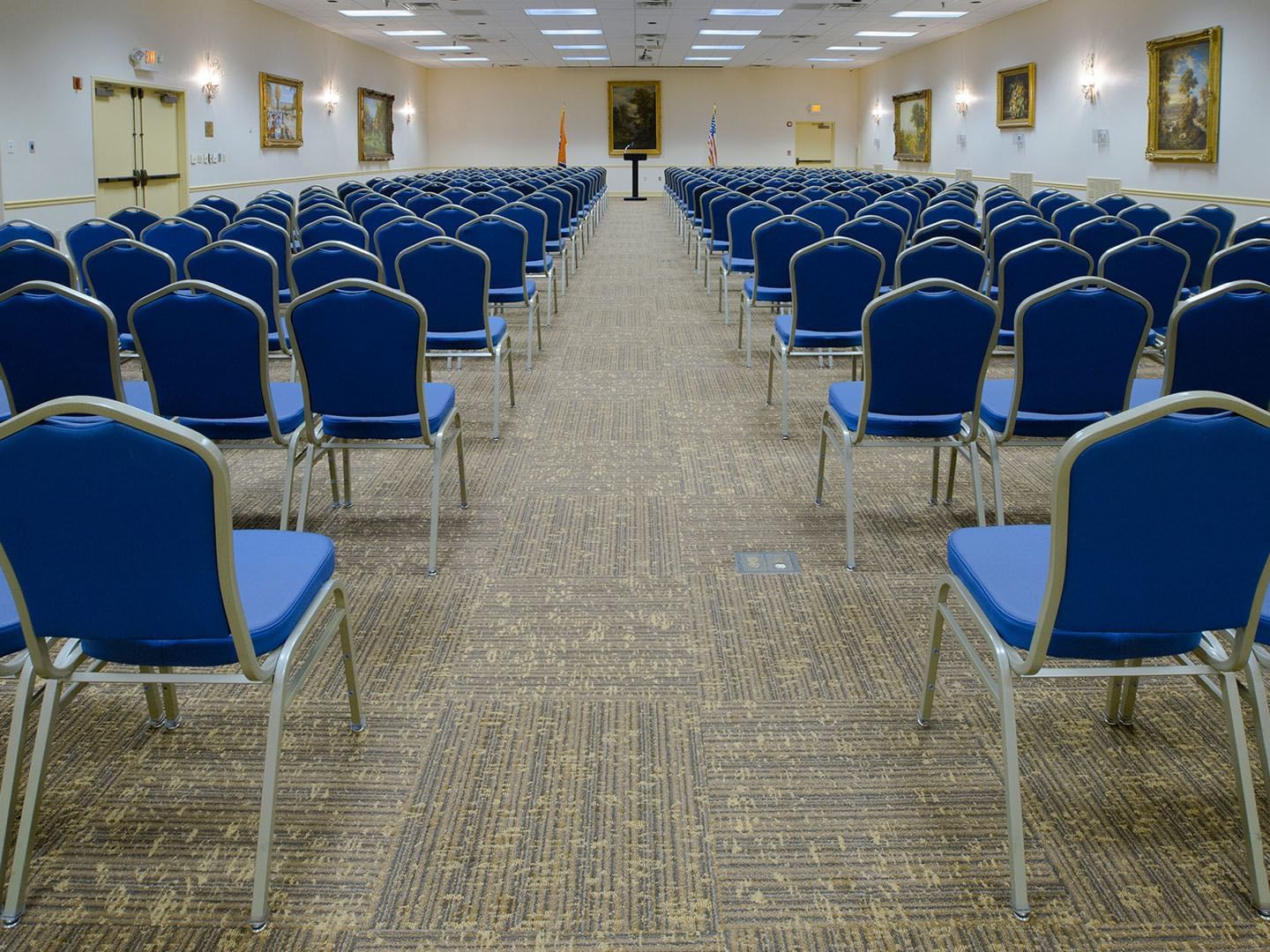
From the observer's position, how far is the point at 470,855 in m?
2.31

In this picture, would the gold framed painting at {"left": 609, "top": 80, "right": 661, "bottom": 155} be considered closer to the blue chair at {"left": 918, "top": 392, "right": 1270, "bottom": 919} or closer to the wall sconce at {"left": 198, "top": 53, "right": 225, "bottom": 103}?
the wall sconce at {"left": 198, "top": 53, "right": 225, "bottom": 103}

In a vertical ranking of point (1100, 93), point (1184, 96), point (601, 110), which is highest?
point (601, 110)

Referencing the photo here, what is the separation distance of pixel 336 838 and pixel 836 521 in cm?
261

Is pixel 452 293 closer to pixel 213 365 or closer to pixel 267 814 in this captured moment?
pixel 213 365

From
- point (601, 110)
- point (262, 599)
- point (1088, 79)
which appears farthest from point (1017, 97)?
point (262, 599)

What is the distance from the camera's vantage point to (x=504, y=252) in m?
7.09

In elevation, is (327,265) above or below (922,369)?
above

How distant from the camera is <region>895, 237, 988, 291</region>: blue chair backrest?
577 centimetres

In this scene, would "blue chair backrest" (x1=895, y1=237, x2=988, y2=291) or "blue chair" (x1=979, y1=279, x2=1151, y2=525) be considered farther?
"blue chair backrest" (x1=895, y1=237, x2=988, y2=291)

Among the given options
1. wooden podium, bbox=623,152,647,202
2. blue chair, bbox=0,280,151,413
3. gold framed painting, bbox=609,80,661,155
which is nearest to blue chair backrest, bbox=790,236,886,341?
blue chair, bbox=0,280,151,413

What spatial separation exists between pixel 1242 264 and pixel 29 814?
5.77 metres

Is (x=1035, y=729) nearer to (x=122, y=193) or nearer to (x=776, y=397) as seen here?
(x=776, y=397)

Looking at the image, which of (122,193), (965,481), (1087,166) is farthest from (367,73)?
(965,481)

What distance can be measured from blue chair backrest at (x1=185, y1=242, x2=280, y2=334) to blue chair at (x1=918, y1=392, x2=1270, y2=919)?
14.2 feet
